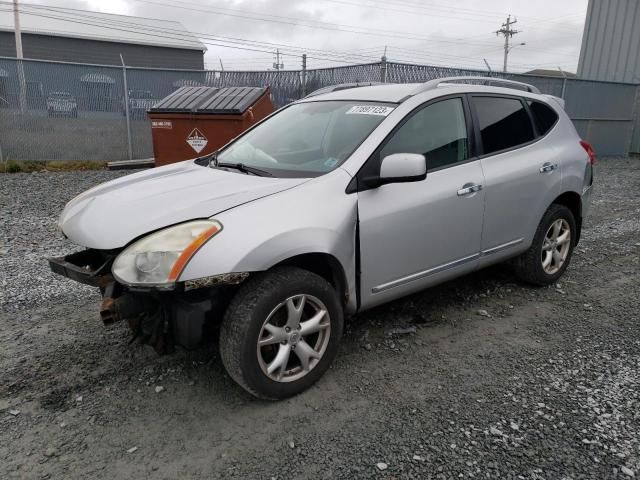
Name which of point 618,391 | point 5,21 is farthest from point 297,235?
point 5,21

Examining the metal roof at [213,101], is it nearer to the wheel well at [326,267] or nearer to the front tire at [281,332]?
the wheel well at [326,267]

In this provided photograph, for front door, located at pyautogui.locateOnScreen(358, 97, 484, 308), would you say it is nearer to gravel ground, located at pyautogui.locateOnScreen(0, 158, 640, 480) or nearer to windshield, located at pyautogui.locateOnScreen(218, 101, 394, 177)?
windshield, located at pyautogui.locateOnScreen(218, 101, 394, 177)

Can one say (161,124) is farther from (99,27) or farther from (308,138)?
(99,27)

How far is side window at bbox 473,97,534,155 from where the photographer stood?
373 cm

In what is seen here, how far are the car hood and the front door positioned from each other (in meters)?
0.57

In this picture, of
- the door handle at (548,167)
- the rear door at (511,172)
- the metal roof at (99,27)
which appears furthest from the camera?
the metal roof at (99,27)

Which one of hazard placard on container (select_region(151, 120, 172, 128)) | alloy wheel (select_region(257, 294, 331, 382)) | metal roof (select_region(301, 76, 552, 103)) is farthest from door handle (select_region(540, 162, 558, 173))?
hazard placard on container (select_region(151, 120, 172, 128))

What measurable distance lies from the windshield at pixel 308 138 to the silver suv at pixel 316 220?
15 millimetres

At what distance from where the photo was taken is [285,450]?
2379 millimetres

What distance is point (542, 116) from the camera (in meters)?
4.28

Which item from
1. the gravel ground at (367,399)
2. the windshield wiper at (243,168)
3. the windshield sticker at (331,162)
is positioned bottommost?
the gravel ground at (367,399)

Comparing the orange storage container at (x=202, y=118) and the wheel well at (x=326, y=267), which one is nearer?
the wheel well at (x=326, y=267)

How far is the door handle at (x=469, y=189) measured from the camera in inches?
134

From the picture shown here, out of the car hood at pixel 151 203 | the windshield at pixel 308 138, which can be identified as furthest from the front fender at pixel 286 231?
the windshield at pixel 308 138
